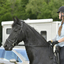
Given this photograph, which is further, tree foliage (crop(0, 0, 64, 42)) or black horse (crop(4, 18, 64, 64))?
tree foliage (crop(0, 0, 64, 42))

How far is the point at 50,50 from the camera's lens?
4109mm

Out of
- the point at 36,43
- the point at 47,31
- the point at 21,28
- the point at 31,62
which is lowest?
the point at 47,31

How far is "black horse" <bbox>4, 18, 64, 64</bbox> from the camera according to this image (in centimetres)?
402

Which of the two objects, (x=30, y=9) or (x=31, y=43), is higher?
(x=31, y=43)

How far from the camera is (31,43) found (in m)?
4.12

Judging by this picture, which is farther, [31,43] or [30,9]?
[30,9]

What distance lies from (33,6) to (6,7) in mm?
5360

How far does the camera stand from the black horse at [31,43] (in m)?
4.02

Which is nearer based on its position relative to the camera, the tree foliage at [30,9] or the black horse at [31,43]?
the black horse at [31,43]

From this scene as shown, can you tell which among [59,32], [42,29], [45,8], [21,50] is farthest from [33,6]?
[59,32]

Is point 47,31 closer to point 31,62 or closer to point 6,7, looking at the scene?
point 31,62

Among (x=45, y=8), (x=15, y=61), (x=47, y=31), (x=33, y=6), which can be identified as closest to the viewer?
(x=15, y=61)

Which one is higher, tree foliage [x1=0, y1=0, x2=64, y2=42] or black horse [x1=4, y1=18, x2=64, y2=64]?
black horse [x1=4, y1=18, x2=64, y2=64]

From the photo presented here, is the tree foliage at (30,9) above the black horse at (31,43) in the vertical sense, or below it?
below
